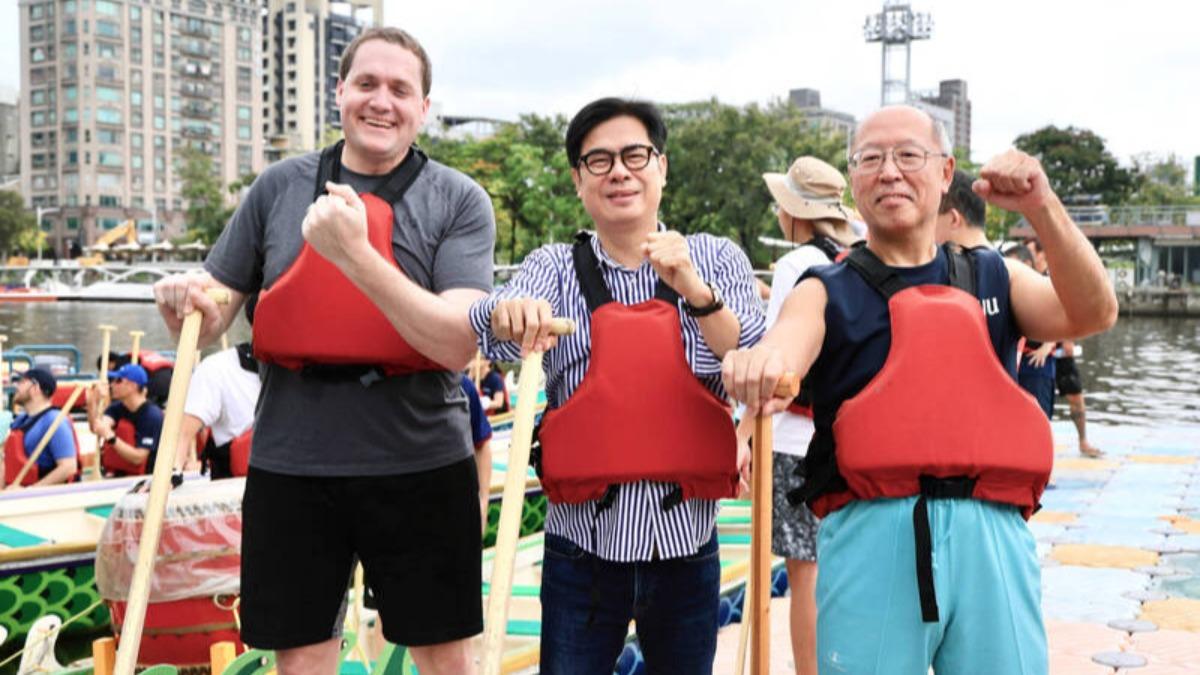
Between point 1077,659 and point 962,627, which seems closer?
point 962,627

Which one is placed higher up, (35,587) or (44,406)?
(44,406)

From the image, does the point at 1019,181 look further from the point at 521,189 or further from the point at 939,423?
the point at 521,189

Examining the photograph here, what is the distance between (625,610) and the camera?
2520 millimetres

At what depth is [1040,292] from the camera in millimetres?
2223

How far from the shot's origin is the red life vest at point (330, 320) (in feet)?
8.00

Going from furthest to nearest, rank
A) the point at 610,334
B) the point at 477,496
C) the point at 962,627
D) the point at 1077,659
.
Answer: the point at 1077,659 → the point at 477,496 → the point at 610,334 → the point at 962,627

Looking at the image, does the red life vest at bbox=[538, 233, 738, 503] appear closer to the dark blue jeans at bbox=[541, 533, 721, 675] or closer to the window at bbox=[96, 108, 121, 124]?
the dark blue jeans at bbox=[541, 533, 721, 675]

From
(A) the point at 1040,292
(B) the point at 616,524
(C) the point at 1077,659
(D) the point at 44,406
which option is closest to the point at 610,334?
(B) the point at 616,524

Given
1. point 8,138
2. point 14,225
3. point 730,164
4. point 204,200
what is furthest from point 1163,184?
point 8,138

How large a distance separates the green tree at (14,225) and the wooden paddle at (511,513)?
82190mm

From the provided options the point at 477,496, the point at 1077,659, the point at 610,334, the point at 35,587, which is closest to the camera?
the point at 610,334

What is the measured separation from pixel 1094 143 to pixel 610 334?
73.1 metres

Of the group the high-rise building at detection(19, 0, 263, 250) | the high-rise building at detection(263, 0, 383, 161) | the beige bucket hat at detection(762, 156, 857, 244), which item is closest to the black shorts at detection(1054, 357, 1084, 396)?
the beige bucket hat at detection(762, 156, 857, 244)

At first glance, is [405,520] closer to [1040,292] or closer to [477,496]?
[477,496]
